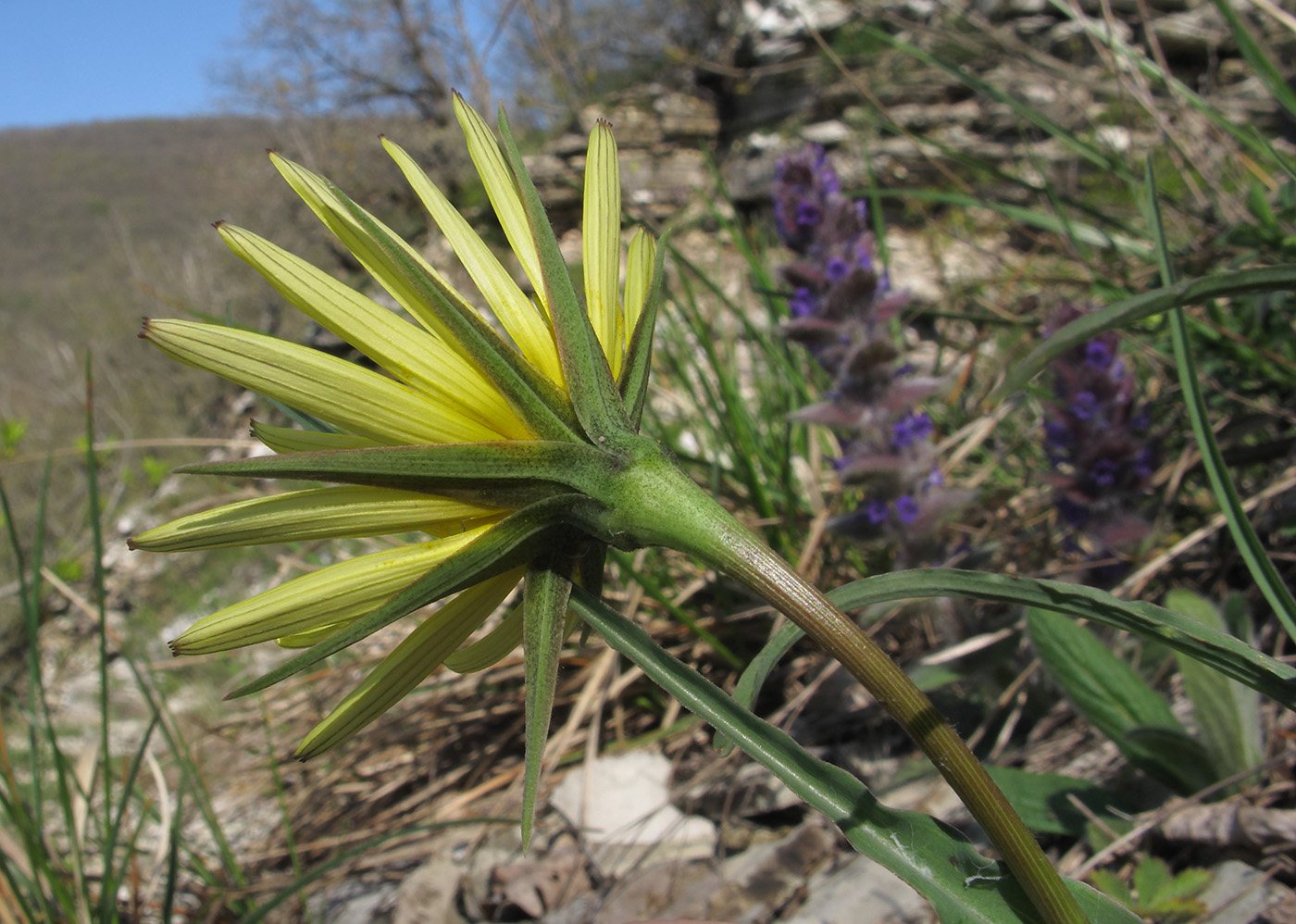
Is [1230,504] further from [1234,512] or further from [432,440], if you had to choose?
[432,440]

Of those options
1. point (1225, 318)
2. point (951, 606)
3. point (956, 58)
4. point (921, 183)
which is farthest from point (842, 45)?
point (951, 606)

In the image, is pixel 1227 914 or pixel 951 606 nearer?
pixel 1227 914

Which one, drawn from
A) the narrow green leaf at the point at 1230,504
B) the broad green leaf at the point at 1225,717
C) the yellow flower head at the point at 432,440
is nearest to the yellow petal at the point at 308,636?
the yellow flower head at the point at 432,440

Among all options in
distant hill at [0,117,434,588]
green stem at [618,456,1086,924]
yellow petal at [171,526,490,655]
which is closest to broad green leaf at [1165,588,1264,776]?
green stem at [618,456,1086,924]

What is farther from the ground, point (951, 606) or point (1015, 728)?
point (951, 606)

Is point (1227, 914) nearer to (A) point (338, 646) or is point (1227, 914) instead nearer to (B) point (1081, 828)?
(B) point (1081, 828)

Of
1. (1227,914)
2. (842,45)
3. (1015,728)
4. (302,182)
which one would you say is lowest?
(1227,914)
